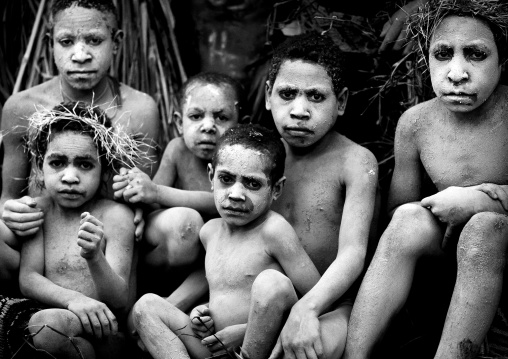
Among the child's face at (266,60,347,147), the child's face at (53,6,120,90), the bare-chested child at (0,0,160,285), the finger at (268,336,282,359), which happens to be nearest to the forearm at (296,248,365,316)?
the finger at (268,336,282,359)

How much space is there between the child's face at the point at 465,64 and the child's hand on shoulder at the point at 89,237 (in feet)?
4.51

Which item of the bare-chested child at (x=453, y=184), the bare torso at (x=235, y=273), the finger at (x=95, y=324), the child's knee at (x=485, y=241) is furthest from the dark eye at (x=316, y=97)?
the finger at (x=95, y=324)

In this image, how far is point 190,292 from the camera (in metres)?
3.93

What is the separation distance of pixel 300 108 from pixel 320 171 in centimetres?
28

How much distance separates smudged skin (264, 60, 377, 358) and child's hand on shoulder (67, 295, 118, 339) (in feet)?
2.66

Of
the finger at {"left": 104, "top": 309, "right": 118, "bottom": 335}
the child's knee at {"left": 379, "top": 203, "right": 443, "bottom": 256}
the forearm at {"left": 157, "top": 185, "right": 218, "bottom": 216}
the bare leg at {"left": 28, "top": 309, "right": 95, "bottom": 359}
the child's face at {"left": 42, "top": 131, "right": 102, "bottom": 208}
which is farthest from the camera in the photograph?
the forearm at {"left": 157, "top": 185, "right": 218, "bottom": 216}

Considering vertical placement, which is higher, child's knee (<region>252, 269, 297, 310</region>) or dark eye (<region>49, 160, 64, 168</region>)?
dark eye (<region>49, 160, 64, 168</region>)

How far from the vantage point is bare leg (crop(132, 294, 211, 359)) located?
3.55 meters

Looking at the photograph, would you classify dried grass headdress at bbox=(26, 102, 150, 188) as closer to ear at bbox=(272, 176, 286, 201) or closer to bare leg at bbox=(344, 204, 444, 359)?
ear at bbox=(272, 176, 286, 201)

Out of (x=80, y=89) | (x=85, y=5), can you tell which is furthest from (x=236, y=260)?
A: (x=85, y=5)

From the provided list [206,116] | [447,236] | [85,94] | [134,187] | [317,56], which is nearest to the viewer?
[447,236]

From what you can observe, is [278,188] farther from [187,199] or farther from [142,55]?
[142,55]

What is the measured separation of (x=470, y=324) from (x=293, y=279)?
0.69m

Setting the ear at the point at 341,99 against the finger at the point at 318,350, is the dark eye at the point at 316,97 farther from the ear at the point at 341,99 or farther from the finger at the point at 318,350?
the finger at the point at 318,350
